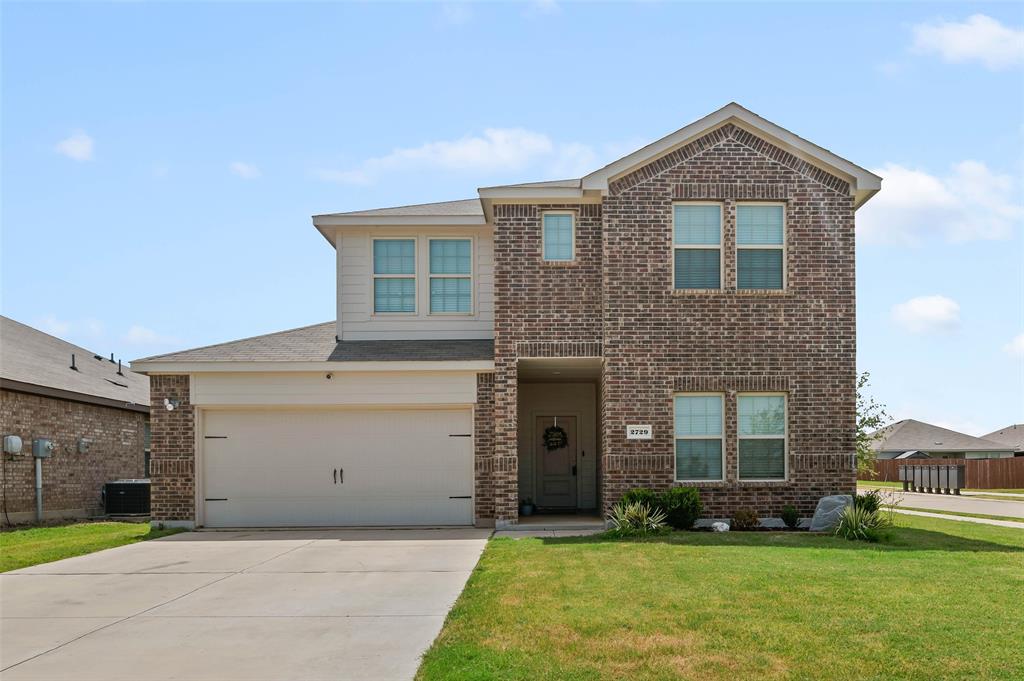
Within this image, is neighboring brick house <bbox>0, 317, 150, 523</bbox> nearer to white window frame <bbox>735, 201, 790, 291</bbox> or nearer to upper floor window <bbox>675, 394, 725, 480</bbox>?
upper floor window <bbox>675, 394, 725, 480</bbox>

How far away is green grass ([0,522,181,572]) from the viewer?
45.7ft

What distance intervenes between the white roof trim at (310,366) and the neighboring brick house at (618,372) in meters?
0.03

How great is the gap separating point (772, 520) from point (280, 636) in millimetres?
10584

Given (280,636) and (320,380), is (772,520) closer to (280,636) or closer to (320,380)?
(320,380)

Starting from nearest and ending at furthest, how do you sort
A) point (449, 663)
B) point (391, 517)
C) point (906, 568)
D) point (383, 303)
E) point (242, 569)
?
1. point (449, 663)
2. point (906, 568)
3. point (242, 569)
4. point (391, 517)
5. point (383, 303)

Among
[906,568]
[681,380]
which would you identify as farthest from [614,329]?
[906,568]

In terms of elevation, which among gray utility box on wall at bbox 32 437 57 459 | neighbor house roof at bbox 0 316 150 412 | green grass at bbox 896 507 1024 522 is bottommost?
green grass at bbox 896 507 1024 522

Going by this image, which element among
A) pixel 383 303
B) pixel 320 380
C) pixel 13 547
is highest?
Result: pixel 383 303

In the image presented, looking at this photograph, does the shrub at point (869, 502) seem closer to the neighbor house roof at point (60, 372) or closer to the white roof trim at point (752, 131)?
the white roof trim at point (752, 131)

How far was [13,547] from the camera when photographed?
15.2 m

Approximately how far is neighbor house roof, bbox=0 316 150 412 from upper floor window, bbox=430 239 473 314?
28.8 ft

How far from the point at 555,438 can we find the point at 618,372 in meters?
4.82

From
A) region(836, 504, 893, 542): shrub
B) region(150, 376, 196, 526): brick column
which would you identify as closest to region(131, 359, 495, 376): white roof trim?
region(150, 376, 196, 526): brick column

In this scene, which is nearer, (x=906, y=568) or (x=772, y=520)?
(x=906, y=568)
